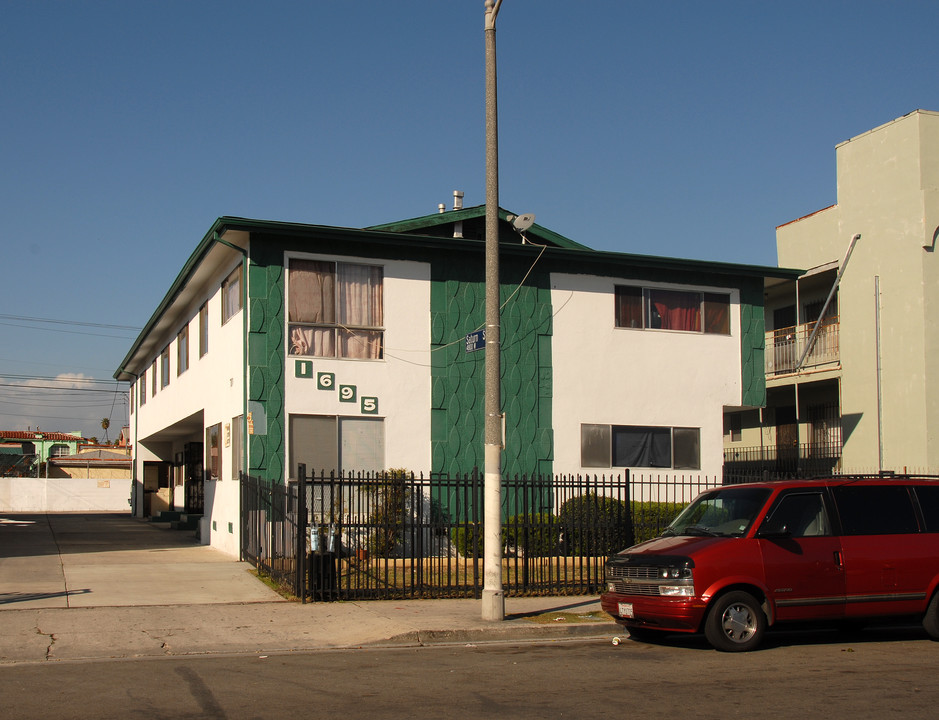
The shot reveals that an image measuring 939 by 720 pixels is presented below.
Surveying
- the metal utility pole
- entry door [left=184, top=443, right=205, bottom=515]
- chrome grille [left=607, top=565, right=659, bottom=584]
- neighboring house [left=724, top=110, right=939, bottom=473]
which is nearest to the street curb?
the metal utility pole

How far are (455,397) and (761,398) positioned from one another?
7.69 m

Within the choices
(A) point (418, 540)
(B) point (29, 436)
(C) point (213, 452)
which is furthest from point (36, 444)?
(A) point (418, 540)

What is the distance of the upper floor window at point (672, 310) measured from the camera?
22.7m

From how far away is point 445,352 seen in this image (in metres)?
20.9

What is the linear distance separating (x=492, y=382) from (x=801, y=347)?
19.2 metres

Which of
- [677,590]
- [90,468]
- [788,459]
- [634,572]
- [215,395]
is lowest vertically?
[90,468]

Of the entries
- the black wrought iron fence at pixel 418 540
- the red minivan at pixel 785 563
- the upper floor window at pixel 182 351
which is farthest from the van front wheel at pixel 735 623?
the upper floor window at pixel 182 351

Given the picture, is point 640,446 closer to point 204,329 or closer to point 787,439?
point 787,439

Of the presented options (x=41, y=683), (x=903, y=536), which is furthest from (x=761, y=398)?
(x=41, y=683)

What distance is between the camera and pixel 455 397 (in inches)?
821

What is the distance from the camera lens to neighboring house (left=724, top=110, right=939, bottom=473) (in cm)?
2558

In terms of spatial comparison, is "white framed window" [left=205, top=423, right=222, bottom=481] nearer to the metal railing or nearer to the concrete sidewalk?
the concrete sidewalk

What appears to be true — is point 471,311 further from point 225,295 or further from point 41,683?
point 41,683

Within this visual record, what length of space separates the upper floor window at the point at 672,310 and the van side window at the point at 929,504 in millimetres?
11010
